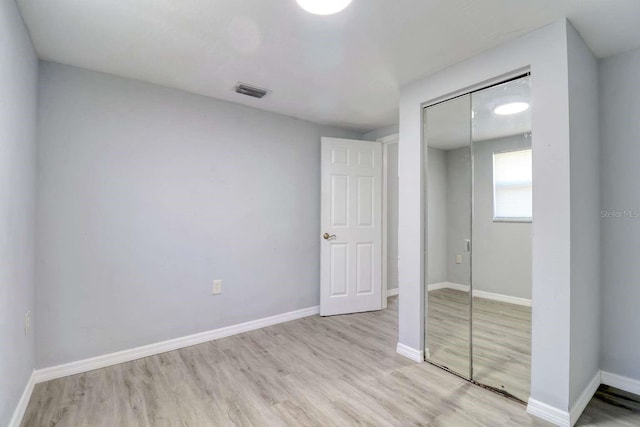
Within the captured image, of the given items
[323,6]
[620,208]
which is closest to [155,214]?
[323,6]

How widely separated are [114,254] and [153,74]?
148 cm

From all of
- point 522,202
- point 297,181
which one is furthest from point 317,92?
point 522,202

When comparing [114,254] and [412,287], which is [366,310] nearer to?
[412,287]

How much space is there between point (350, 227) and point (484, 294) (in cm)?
173

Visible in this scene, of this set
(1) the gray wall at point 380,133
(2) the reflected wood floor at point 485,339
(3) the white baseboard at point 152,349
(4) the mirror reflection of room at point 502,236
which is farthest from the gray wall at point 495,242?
(3) the white baseboard at point 152,349

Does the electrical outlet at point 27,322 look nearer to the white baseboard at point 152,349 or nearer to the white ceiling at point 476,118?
the white baseboard at point 152,349

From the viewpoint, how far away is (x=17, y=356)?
169 centimetres

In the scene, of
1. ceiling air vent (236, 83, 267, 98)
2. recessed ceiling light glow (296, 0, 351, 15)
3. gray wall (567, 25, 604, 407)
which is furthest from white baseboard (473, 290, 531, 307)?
ceiling air vent (236, 83, 267, 98)

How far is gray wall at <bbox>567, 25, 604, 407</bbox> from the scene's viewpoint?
1707 millimetres

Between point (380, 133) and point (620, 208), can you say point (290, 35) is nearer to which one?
point (380, 133)

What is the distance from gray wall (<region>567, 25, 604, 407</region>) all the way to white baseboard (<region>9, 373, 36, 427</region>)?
3067mm

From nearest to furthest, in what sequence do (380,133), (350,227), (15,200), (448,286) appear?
(15,200), (448,286), (350,227), (380,133)

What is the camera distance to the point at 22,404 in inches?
69.4

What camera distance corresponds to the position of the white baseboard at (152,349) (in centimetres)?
216
